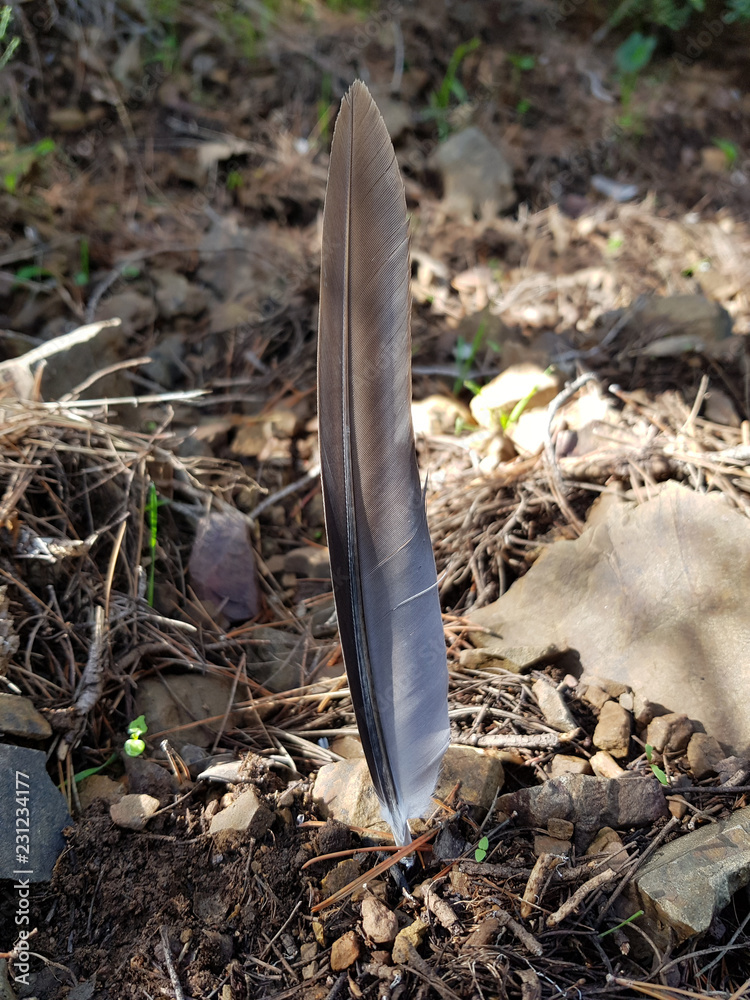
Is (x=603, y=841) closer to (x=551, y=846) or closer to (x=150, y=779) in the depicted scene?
(x=551, y=846)

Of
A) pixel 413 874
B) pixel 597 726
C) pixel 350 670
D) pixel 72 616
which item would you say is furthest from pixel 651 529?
pixel 72 616

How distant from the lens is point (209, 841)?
1.50 m

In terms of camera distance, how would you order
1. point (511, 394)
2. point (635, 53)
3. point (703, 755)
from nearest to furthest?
point (703, 755), point (511, 394), point (635, 53)

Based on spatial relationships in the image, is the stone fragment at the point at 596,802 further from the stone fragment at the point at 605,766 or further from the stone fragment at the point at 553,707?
the stone fragment at the point at 553,707

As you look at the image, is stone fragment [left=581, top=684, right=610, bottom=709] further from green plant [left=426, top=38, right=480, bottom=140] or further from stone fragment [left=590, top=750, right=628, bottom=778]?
green plant [left=426, top=38, right=480, bottom=140]

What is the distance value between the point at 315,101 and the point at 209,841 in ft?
14.6

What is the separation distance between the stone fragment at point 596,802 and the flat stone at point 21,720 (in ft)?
3.65

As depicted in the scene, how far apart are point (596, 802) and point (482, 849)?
261 mm

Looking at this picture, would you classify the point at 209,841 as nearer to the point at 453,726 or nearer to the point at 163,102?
the point at 453,726

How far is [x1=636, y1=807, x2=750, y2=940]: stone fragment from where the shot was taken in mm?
1271

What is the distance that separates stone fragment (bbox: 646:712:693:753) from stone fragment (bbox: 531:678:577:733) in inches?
7.1

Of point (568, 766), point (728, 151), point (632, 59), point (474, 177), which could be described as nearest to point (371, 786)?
point (568, 766)

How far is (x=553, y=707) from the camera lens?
1671 millimetres

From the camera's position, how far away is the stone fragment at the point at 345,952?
4.33 ft
